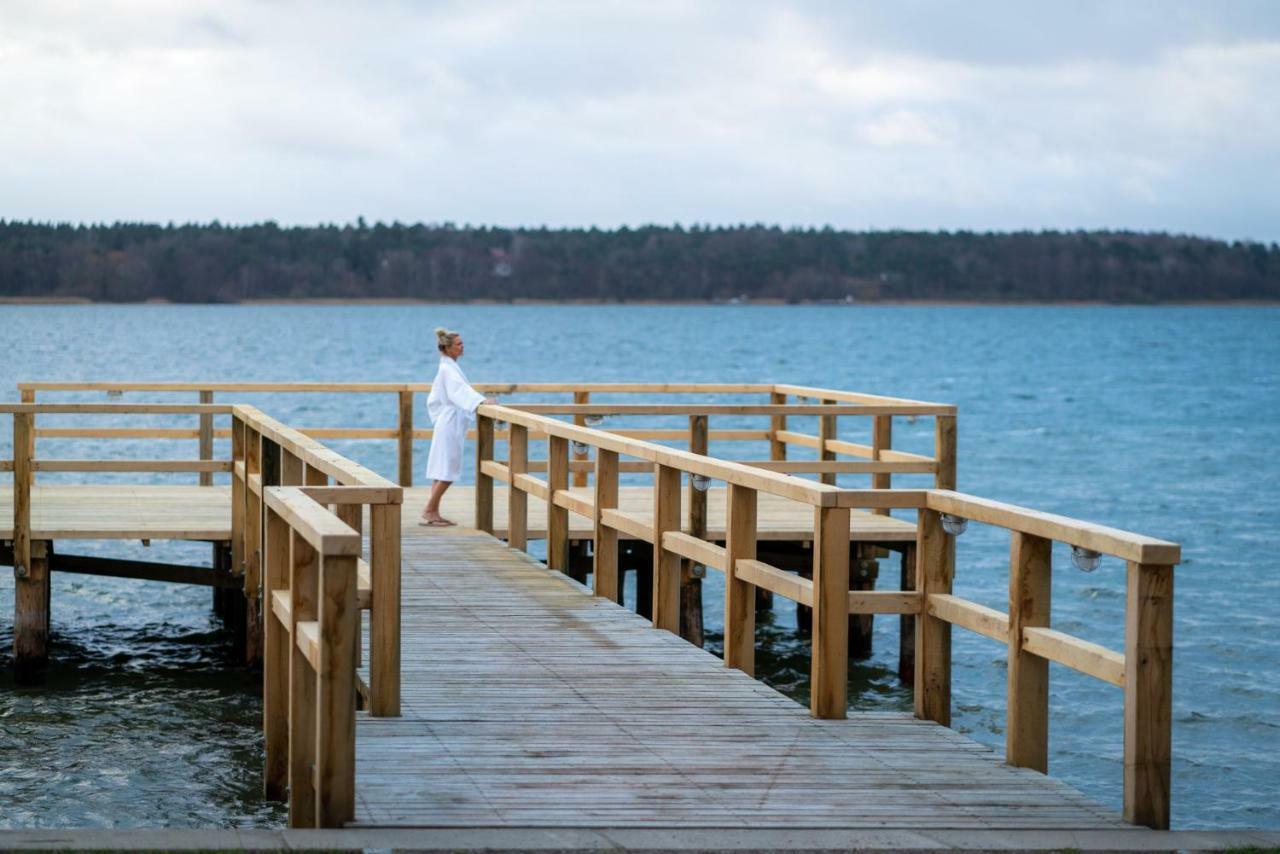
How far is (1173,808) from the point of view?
455 inches

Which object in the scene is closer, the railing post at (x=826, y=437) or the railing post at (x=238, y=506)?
the railing post at (x=238, y=506)

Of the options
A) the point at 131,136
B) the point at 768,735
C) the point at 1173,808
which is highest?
the point at 131,136

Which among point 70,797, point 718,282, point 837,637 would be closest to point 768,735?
point 837,637

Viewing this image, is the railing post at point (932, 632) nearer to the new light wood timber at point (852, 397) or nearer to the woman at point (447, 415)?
the new light wood timber at point (852, 397)

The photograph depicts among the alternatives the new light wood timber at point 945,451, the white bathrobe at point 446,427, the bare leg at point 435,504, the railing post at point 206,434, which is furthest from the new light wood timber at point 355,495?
the railing post at point 206,434

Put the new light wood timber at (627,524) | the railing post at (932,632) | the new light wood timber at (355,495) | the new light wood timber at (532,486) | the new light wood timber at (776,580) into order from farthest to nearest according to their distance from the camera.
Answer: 1. the new light wood timber at (532,486)
2. the new light wood timber at (627,524)
3. the new light wood timber at (776,580)
4. the railing post at (932,632)
5. the new light wood timber at (355,495)

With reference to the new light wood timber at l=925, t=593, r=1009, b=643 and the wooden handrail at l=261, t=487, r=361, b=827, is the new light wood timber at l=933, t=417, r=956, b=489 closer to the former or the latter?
the new light wood timber at l=925, t=593, r=1009, b=643

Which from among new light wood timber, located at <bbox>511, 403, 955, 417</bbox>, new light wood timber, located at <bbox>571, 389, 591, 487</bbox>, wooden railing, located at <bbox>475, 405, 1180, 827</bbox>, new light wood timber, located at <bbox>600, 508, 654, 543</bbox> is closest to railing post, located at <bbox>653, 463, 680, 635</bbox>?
wooden railing, located at <bbox>475, 405, 1180, 827</bbox>

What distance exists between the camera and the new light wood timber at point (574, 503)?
10.6m

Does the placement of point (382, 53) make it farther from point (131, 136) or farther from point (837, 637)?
point (837, 637)

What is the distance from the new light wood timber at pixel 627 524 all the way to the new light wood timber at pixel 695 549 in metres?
0.24

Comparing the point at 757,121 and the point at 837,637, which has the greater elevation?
the point at 757,121

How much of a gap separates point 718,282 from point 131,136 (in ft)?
308

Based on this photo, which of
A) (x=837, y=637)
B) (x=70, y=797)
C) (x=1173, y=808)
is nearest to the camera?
(x=837, y=637)
